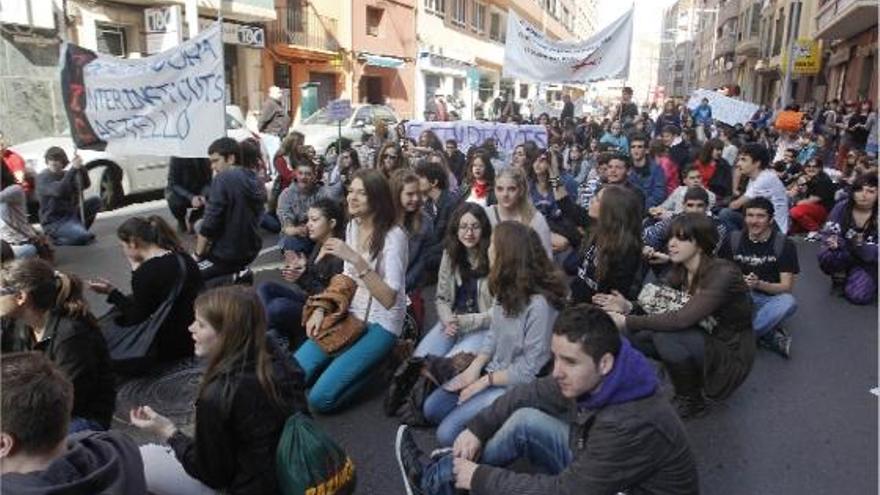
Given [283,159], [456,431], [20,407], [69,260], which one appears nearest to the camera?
[20,407]

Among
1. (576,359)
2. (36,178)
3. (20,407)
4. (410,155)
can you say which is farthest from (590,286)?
(36,178)

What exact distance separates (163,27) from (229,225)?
1360cm

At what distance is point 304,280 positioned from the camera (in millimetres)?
4992

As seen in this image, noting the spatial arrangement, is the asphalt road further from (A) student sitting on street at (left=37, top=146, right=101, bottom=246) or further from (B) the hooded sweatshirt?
(A) student sitting on street at (left=37, top=146, right=101, bottom=246)

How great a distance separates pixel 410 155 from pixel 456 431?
6147mm

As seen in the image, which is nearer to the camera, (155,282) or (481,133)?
(155,282)

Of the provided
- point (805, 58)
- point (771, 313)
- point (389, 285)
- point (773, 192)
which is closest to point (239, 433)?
point (389, 285)

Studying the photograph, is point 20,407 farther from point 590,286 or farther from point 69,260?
Result: point 69,260

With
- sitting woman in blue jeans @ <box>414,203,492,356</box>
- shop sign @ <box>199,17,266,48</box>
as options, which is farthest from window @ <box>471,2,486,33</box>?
sitting woman in blue jeans @ <box>414,203,492,356</box>

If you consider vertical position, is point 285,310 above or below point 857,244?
below

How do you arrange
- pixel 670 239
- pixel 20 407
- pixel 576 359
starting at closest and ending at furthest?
pixel 20 407 → pixel 576 359 → pixel 670 239

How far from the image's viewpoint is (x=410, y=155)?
9359mm

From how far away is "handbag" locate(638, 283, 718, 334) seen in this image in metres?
4.02

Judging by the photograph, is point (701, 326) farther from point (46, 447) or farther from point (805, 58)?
point (805, 58)
